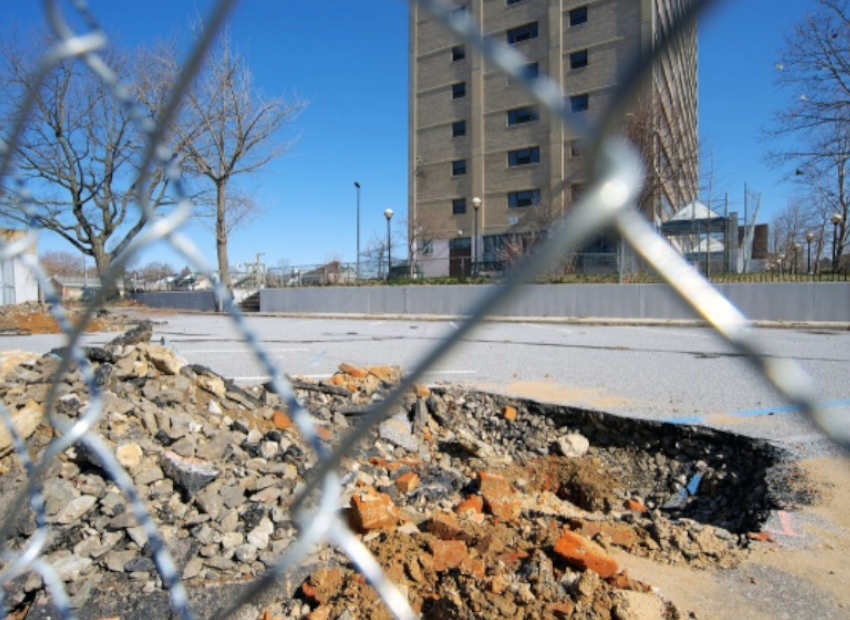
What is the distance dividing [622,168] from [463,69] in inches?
1611

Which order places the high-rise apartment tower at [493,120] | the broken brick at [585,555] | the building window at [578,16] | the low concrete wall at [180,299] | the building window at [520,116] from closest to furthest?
the broken brick at [585,555] → the low concrete wall at [180,299] → the high-rise apartment tower at [493,120] → the building window at [578,16] → the building window at [520,116]

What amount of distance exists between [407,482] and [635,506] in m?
1.48

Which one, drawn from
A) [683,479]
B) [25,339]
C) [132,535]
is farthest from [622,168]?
[25,339]

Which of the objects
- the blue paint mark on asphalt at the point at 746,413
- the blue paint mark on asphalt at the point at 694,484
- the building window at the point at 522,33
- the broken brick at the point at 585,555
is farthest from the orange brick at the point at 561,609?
the building window at the point at 522,33

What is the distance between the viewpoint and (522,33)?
1422 inches

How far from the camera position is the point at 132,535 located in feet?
8.49

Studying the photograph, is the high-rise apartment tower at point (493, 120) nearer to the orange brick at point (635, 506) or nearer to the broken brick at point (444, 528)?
the orange brick at point (635, 506)

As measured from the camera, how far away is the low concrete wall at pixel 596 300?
615 inches

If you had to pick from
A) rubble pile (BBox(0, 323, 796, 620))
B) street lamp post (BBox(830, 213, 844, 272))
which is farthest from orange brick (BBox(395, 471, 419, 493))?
street lamp post (BBox(830, 213, 844, 272))

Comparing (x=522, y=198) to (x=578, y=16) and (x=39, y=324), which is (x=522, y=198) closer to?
(x=578, y=16)

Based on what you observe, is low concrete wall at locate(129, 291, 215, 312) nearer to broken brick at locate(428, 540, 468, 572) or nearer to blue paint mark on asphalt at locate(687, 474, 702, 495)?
blue paint mark on asphalt at locate(687, 474, 702, 495)

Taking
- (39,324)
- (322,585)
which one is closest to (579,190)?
(322,585)

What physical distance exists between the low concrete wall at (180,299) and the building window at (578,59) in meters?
25.9

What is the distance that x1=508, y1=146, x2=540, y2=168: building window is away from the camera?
116 feet
